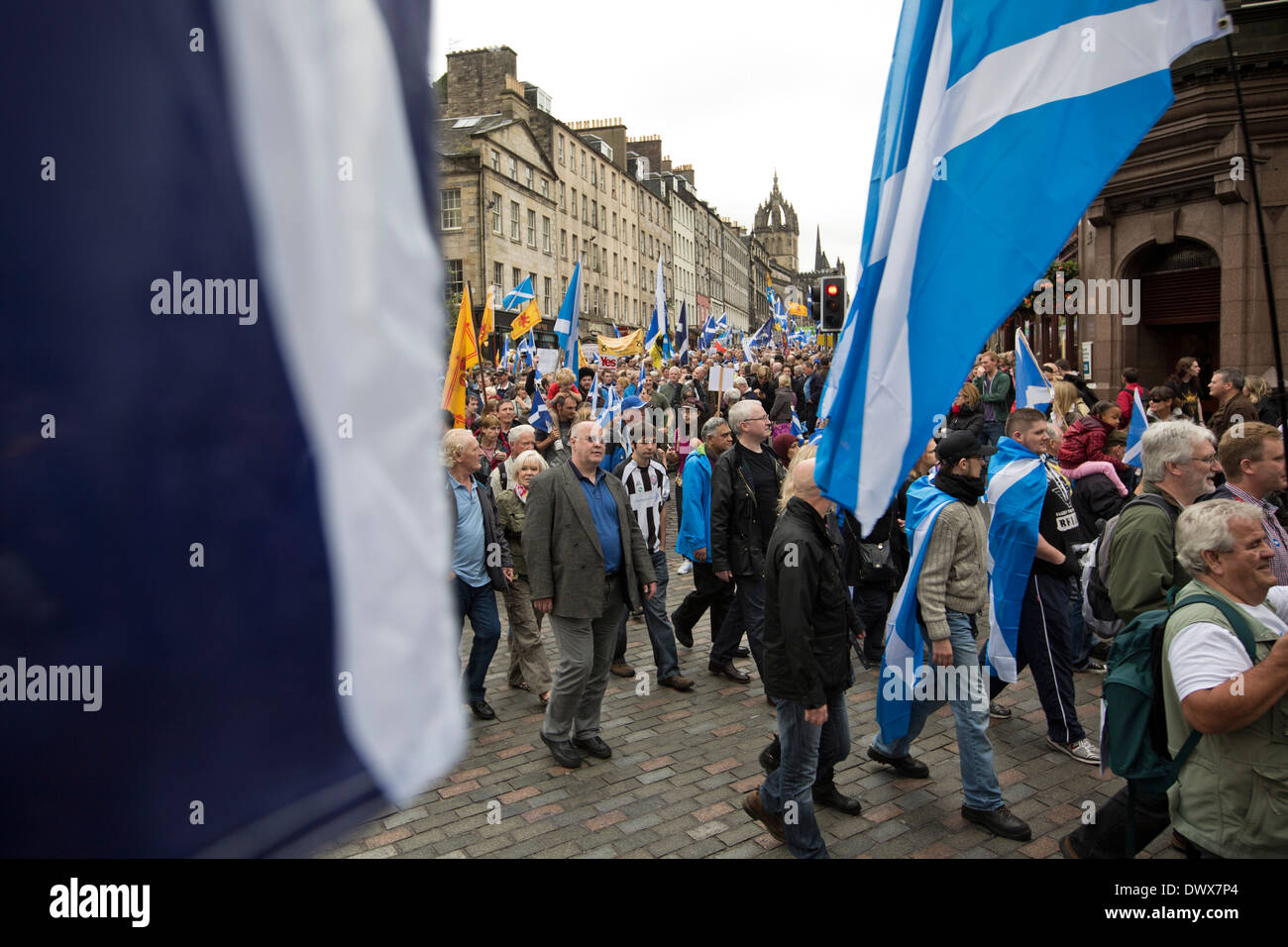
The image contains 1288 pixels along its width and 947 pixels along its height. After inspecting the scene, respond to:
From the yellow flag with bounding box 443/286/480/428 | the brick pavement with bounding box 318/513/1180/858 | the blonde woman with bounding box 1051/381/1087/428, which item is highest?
the yellow flag with bounding box 443/286/480/428

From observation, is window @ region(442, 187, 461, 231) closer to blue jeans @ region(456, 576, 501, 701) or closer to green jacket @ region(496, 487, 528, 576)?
blue jeans @ region(456, 576, 501, 701)

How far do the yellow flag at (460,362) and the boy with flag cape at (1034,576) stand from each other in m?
5.88

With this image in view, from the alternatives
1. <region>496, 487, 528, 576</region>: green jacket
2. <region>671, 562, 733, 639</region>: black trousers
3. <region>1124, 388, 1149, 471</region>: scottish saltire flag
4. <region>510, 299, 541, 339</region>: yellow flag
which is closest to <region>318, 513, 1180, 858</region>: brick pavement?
<region>671, 562, 733, 639</region>: black trousers

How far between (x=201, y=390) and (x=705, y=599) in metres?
7.08

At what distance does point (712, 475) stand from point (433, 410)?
6412 mm

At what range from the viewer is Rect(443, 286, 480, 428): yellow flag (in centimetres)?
1006

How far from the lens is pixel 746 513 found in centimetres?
712

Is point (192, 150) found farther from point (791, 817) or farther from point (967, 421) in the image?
point (967, 421)

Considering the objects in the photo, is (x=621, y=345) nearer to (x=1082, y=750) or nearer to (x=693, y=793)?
(x=1082, y=750)

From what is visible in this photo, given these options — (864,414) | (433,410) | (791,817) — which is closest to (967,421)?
(791,817)

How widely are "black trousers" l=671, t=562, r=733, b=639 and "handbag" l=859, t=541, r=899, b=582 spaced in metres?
1.14

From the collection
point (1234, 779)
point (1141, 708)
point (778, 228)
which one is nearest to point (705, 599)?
point (1141, 708)

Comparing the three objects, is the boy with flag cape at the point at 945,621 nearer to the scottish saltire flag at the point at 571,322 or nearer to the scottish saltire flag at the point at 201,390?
the scottish saltire flag at the point at 201,390

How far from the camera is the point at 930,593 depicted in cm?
505
